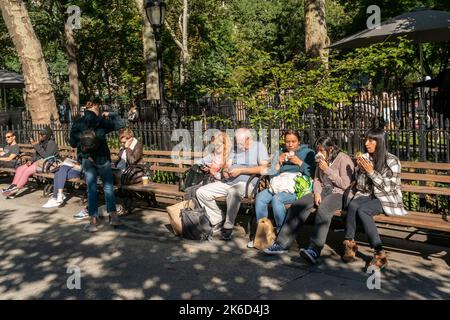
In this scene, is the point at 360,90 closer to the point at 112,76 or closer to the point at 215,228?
the point at 215,228

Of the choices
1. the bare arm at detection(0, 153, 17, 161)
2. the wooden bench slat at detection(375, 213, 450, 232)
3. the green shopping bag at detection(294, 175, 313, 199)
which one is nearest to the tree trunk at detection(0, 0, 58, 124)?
the bare arm at detection(0, 153, 17, 161)

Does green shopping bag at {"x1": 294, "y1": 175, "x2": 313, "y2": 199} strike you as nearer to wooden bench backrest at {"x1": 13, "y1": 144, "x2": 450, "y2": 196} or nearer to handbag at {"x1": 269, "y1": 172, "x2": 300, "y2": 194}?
handbag at {"x1": 269, "y1": 172, "x2": 300, "y2": 194}

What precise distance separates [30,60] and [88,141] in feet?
21.1

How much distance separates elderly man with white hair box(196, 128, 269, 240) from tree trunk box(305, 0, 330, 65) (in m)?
5.51

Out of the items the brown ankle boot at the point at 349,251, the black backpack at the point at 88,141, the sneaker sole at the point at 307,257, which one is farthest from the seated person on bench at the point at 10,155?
the brown ankle boot at the point at 349,251

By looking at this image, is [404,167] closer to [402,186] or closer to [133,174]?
[402,186]

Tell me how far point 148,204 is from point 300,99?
308cm

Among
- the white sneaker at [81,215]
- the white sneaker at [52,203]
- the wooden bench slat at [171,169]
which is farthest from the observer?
the white sneaker at [52,203]

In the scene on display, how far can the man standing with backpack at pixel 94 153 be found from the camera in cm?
770

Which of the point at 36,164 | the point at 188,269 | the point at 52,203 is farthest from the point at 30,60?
the point at 188,269

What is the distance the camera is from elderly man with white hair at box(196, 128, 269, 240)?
6.87m

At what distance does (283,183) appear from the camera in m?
6.44

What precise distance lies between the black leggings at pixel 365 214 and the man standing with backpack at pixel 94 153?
354 centimetres

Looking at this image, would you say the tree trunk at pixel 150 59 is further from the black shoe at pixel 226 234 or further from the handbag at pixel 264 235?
the handbag at pixel 264 235
